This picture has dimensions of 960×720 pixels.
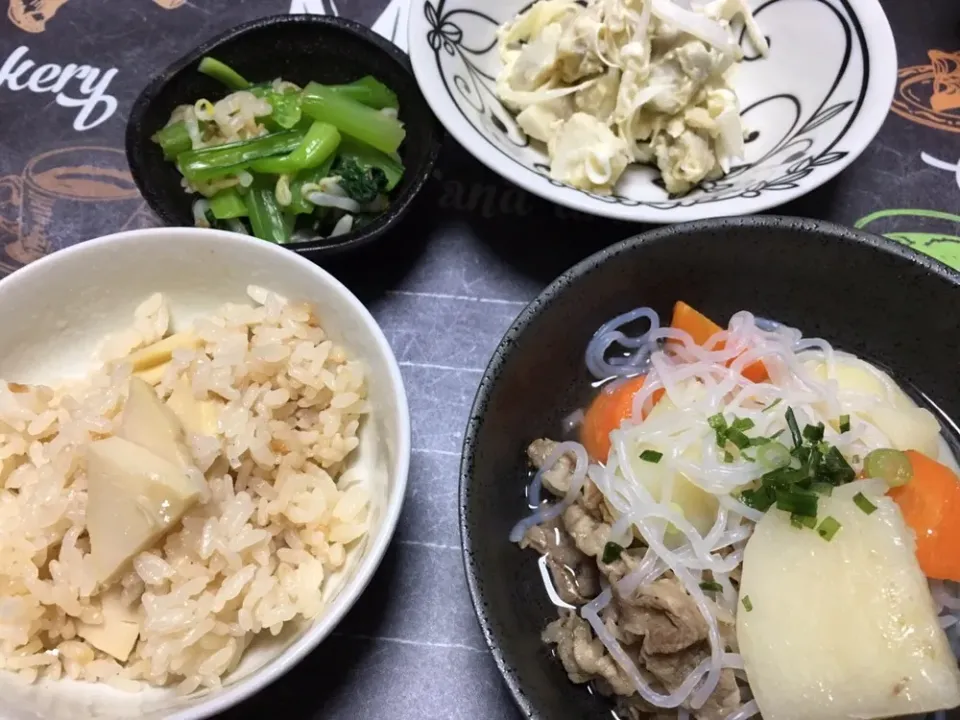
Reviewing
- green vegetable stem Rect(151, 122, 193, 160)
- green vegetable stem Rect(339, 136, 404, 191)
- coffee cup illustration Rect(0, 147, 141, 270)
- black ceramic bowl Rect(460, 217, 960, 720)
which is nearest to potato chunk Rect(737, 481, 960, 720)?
black ceramic bowl Rect(460, 217, 960, 720)

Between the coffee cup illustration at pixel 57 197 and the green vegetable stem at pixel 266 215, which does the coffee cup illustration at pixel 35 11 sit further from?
the green vegetable stem at pixel 266 215

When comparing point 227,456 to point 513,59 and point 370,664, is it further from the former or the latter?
point 513,59

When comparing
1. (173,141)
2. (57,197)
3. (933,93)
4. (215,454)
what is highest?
(933,93)

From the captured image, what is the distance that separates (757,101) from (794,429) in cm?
117

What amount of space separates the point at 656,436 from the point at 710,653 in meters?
0.37

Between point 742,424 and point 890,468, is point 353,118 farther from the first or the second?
point 890,468

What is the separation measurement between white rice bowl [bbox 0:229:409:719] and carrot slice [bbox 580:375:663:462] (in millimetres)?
420

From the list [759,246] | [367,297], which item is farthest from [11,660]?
[759,246]

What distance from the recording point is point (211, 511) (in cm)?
135

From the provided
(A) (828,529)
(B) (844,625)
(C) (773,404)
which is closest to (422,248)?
(C) (773,404)

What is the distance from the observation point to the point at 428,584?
1.58m

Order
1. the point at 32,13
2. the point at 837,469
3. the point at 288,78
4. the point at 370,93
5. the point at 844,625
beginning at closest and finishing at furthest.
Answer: the point at 844,625, the point at 837,469, the point at 370,93, the point at 288,78, the point at 32,13

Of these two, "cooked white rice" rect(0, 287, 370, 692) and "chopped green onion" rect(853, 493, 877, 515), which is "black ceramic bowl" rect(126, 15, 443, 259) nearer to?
"cooked white rice" rect(0, 287, 370, 692)

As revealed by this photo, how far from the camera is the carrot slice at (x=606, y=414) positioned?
1.52 metres
